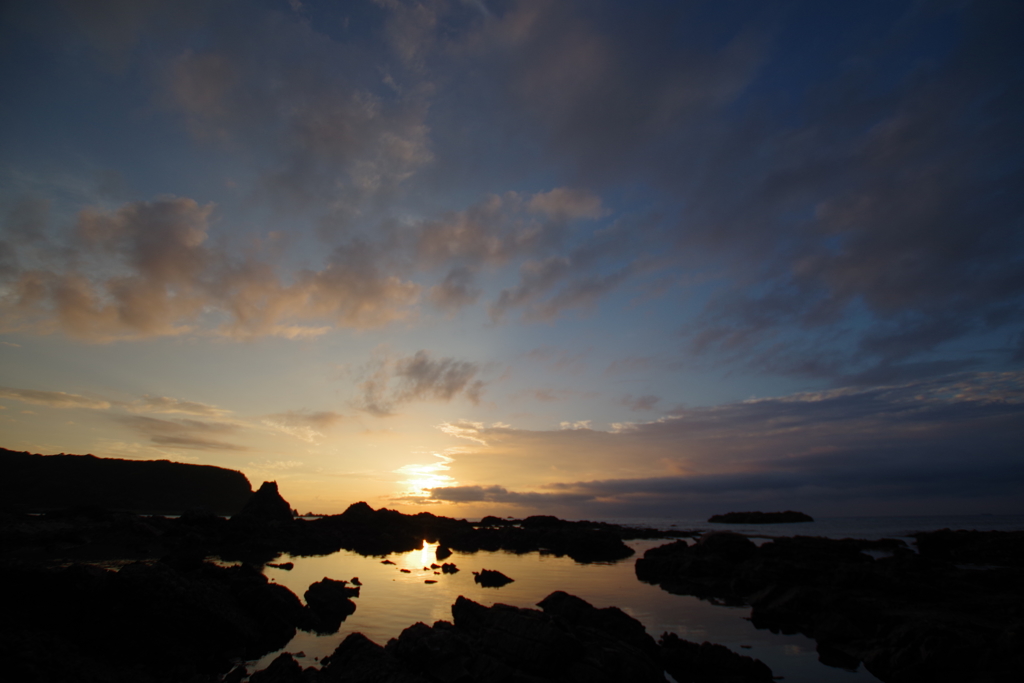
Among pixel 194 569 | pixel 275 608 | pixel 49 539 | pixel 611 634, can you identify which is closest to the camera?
pixel 611 634

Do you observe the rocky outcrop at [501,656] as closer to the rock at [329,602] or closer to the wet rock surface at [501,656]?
the wet rock surface at [501,656]

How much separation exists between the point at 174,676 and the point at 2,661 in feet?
16.2

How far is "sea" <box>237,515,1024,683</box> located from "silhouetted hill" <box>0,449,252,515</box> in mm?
104267

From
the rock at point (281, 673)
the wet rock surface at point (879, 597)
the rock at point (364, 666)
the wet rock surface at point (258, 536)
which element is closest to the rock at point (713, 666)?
the wet rock surface at point (879, 597)

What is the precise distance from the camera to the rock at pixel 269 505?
254ft

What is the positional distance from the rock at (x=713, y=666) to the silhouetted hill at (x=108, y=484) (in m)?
137

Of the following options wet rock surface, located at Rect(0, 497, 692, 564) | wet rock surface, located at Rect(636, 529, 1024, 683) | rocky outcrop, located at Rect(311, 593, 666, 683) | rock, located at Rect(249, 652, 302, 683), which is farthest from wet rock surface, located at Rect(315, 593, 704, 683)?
wet rock surface, located at Rect(0, 497, 692, 564)

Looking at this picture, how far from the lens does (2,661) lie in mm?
11906

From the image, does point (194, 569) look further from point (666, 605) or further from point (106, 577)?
point (666, 605)

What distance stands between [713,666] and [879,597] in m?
23.7

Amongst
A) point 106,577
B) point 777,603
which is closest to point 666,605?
point 777,603

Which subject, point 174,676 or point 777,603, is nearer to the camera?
point 174,676

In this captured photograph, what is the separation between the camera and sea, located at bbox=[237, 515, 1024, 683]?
20250 millimetres

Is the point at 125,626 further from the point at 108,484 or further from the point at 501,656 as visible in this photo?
the point at 108,484
